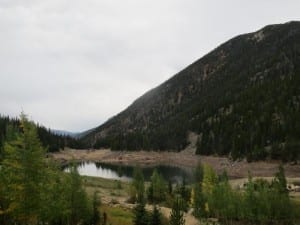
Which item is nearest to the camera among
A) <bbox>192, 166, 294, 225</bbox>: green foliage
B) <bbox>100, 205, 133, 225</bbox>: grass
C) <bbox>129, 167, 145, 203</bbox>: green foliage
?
<bbox>100, 205, 133, 225</bbox>: grass

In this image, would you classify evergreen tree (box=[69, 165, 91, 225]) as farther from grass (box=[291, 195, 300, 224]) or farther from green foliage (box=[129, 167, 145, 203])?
Result: grass (box=[291, 195, 300, 224])

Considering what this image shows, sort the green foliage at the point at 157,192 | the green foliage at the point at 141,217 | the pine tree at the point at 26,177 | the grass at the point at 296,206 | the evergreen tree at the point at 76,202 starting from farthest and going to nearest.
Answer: the green foliage at the point at 157,192 < the grass at the point at 296,206 < the evergreen tree at the point at 76,202 < the green foliage at the point at 141,217 < the pine tree at the point at 26,177

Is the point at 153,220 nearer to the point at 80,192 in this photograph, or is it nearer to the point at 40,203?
the point at 80,192

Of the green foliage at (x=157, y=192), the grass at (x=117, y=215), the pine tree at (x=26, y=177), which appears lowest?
the grass at (x=117, y=215)

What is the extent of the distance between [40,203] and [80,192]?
2216cm

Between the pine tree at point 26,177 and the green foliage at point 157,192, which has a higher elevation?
the pine tree at point 26,177

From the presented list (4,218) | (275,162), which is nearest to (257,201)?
(4,218)

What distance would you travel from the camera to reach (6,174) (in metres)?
49.5

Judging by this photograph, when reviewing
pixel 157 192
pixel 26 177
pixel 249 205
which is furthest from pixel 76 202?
pixel 157 192

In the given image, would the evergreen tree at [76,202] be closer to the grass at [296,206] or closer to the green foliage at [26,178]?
the green foliage at [26,178]

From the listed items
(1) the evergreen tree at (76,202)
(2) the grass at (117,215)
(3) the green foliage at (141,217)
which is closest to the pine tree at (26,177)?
(3) the green foliage at (141,217)

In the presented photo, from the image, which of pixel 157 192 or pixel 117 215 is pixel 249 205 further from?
pixel 157 192

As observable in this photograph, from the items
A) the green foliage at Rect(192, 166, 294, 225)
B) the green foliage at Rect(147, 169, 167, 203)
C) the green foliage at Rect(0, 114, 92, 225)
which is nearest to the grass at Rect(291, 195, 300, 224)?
the green foliage at Rect(192, 166, 294, 225)

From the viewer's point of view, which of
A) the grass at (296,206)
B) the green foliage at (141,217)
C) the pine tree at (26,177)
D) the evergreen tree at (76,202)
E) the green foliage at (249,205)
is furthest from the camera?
the grass at (296,206)
